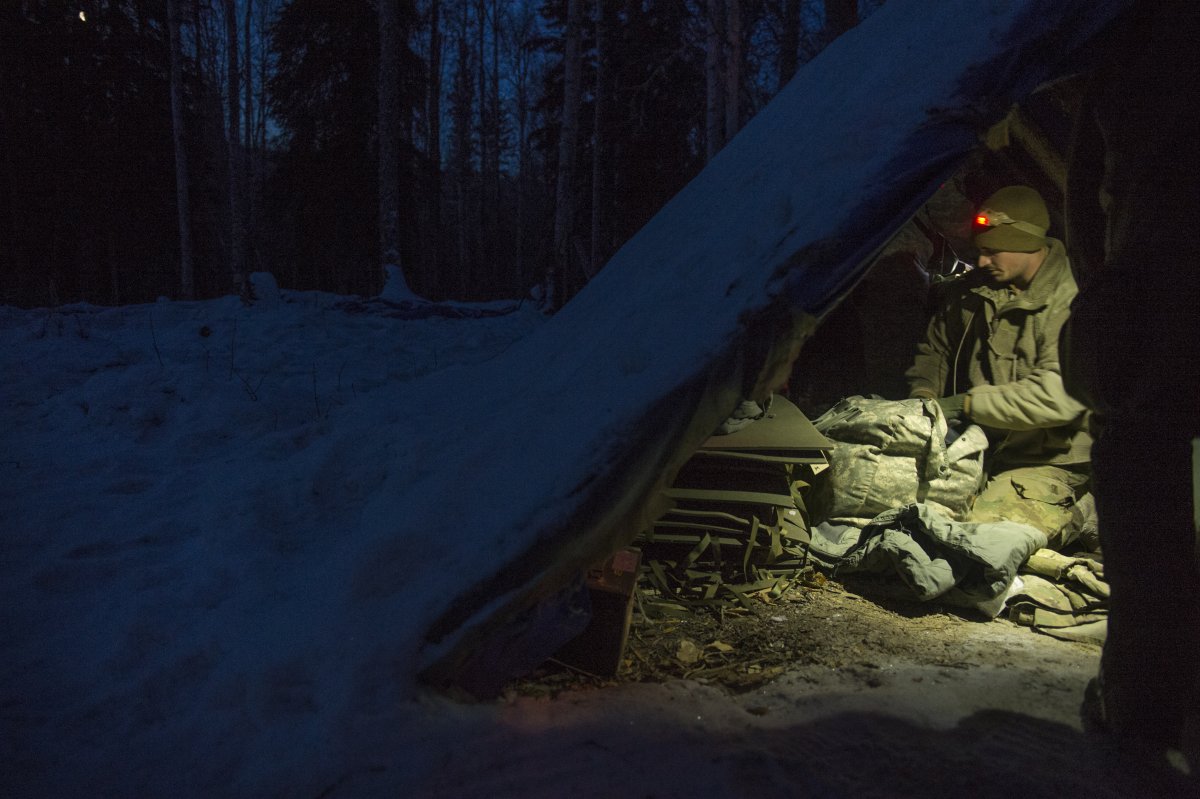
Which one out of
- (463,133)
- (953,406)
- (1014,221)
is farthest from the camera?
(463,133)

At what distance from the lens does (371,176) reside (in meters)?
15.2

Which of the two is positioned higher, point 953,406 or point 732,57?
point 732,57

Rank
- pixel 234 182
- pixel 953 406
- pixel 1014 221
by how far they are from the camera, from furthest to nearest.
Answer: pixel 234 182 → pixel 953 406 → pixel 1014 221

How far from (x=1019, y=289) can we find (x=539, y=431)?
322cm

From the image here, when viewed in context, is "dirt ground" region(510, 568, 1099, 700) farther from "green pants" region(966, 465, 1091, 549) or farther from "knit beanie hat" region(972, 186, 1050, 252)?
"knit beanie hat" region(972, 186, 1050, 252)

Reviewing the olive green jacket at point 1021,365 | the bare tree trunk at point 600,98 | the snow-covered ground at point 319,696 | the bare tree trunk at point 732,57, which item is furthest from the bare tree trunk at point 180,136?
the olive green jacket at point 1021,365

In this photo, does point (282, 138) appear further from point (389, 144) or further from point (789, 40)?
point (789, 40)

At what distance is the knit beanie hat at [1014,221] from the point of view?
3.62m

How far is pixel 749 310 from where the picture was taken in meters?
Answer: 1.92

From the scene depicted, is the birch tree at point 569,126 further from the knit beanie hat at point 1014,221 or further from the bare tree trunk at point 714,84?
the knit beanie hat at point 1014,221

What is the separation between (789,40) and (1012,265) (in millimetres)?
8230

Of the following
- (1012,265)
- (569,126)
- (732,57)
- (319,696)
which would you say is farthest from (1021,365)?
(569,126)

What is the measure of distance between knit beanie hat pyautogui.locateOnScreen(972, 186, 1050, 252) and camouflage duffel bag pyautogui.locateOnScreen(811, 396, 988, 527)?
104 centimetres

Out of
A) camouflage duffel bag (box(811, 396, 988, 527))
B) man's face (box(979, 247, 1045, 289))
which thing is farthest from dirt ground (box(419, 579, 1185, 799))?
man's face (box(979, 247, 1045, 289))
